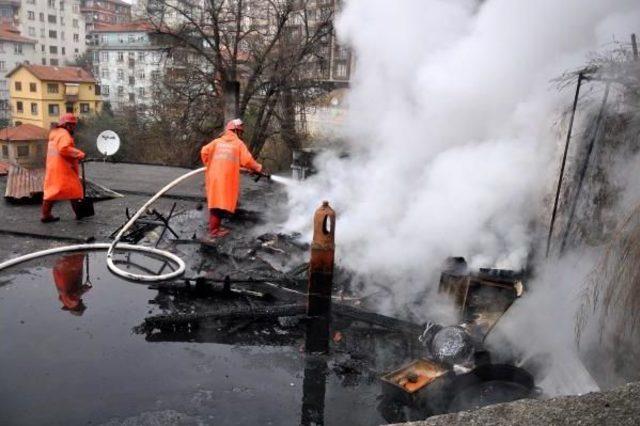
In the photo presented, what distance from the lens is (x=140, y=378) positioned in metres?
3.86

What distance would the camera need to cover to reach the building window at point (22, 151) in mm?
43312

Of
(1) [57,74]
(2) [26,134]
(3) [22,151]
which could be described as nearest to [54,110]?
(1) [57,74]

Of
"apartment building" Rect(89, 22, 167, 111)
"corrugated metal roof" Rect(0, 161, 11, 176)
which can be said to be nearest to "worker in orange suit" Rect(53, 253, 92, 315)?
"corrugated metal roof" Rect(0, 161, 11, 176)

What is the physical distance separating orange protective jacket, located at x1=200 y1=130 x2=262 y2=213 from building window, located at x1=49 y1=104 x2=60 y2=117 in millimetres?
54031

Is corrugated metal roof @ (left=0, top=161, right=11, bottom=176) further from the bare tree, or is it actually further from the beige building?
the beige building

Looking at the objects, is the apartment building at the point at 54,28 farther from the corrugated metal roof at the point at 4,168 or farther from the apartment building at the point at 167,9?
the corrugated metal roof at the point at 4,168

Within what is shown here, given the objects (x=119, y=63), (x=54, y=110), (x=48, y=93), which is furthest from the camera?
(x=119, y=63)

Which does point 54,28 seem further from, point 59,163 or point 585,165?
point 585,165

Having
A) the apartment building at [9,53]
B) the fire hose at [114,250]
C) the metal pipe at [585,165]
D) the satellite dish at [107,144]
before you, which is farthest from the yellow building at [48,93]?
the metal pipe at [585,165]

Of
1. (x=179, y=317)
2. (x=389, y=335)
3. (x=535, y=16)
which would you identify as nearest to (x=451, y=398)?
(x=389, y=335)

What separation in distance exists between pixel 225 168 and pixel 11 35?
7103cm

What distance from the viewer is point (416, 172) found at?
6.41 meters

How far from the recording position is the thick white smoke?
534 centimetres

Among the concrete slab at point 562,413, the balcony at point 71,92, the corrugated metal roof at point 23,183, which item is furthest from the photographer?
the balcony at point 71,92
